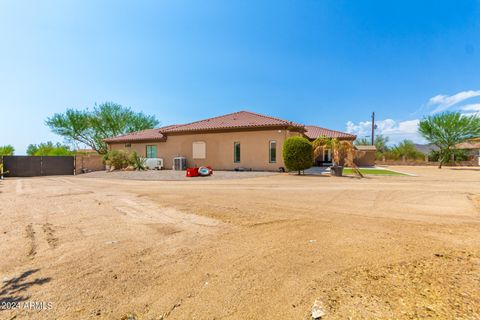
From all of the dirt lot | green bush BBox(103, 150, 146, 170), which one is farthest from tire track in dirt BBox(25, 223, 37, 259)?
green bush BBox(103, 150, 146, 170)

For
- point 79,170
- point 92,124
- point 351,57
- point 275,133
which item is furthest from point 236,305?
point 92,124

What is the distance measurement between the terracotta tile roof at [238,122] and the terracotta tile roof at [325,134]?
817 centimetres

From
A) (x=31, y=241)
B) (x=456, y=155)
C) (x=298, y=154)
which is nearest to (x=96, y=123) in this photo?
(x=298, y=154)

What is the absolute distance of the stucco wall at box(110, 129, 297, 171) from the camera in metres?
19.9

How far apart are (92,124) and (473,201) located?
42.3 m

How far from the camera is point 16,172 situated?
66.5 ft

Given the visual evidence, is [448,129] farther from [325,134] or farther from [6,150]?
[6,150]

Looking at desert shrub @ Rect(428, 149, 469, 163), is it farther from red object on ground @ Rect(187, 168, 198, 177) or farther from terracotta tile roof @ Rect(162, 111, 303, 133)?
red object on ground @ Rect(187, 168, 198, 177)

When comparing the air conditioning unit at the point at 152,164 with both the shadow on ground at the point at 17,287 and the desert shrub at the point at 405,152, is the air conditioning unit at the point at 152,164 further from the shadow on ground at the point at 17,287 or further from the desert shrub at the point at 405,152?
the desert shrub at the point at 405,152

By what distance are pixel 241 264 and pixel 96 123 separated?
134 feet

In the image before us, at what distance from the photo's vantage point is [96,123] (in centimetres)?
3678

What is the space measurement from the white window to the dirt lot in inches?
636

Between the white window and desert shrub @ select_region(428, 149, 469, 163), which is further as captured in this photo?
desert shrub @ select_region(428, 149, 469, 163)

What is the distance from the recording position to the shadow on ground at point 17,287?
2.45m
